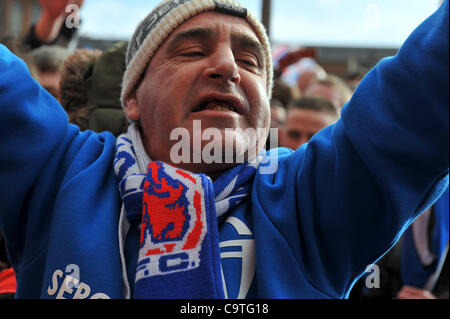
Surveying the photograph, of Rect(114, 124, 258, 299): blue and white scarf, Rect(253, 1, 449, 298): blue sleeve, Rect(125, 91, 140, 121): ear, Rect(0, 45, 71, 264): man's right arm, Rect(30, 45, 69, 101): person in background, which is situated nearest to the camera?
Rect(253, 1, 449, 298): blue sleeve

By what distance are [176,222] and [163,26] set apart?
0.54 m

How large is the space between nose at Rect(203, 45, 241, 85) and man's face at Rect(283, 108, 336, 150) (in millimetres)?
1227

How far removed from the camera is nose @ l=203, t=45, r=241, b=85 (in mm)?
1139

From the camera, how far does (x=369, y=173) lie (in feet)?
3.13

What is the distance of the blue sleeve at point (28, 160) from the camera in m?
1.08

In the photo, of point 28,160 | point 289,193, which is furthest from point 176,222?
point 28,160

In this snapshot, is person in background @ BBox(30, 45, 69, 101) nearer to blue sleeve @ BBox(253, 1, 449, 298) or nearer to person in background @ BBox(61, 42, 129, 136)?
person in background @ BBox(61, 42, 129, 136)

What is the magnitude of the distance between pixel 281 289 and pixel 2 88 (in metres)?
0.70

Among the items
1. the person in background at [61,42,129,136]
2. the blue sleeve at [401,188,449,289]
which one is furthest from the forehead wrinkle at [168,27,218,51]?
A: the blue sleeve at [401,188,449,289]

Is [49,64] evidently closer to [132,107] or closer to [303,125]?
[132,107]

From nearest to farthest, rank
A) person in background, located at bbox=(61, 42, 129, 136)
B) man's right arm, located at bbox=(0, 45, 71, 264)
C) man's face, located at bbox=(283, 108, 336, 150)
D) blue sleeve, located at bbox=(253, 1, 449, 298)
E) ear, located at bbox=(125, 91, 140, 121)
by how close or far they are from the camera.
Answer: blue sleeve, located at bbox=(253, 1, 449, 298) < man's right arm, located at bbox=(0, 45, 71, 264) < ear, located at bbox=(125, 91, 140, 121) < person in background, located at bbox=(61, 42, 129, 136) < man's face, located at bbox=(283, 108, 336, 150)

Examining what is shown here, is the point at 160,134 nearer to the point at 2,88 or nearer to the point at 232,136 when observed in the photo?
the point at 232,136
